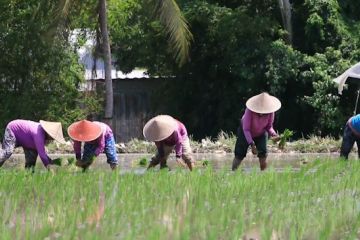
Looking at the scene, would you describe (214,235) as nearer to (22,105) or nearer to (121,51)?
(22,105)

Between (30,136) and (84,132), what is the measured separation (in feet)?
2.55

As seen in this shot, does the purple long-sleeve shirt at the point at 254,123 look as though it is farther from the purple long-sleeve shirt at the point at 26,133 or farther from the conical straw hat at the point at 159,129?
the purple long-sleeve shirt at the point at 26,133

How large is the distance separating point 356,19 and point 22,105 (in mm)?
8684

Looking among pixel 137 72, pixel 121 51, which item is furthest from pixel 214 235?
pixel 137 72

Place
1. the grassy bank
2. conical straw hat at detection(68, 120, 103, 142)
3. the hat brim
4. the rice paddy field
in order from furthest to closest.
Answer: the grassy bank
the hat brim
conical straw hat at detection(68, 120, 103, 142)
the rice paddy field

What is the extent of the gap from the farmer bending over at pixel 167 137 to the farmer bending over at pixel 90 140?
0.54 metres

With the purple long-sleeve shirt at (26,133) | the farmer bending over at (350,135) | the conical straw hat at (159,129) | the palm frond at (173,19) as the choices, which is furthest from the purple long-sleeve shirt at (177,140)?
the palm frond at (173,19)

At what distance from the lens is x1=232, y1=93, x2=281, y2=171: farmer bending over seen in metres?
11.7

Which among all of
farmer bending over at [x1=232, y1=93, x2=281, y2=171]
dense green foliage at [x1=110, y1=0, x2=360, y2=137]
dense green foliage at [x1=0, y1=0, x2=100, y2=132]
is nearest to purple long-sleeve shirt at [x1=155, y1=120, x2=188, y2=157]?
farmer bending over at [x1=232, y1=93, x2=281, y2=171]

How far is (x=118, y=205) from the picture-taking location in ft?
19.8

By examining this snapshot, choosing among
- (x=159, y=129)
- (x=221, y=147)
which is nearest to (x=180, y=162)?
(x=159, y=129)

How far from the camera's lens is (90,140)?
→ 11148mm

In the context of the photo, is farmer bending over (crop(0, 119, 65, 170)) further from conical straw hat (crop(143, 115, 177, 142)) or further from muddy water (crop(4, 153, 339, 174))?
muddy water (crop(4, 153, 339, 174))

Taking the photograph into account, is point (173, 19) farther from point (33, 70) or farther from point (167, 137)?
point (167, 137)
